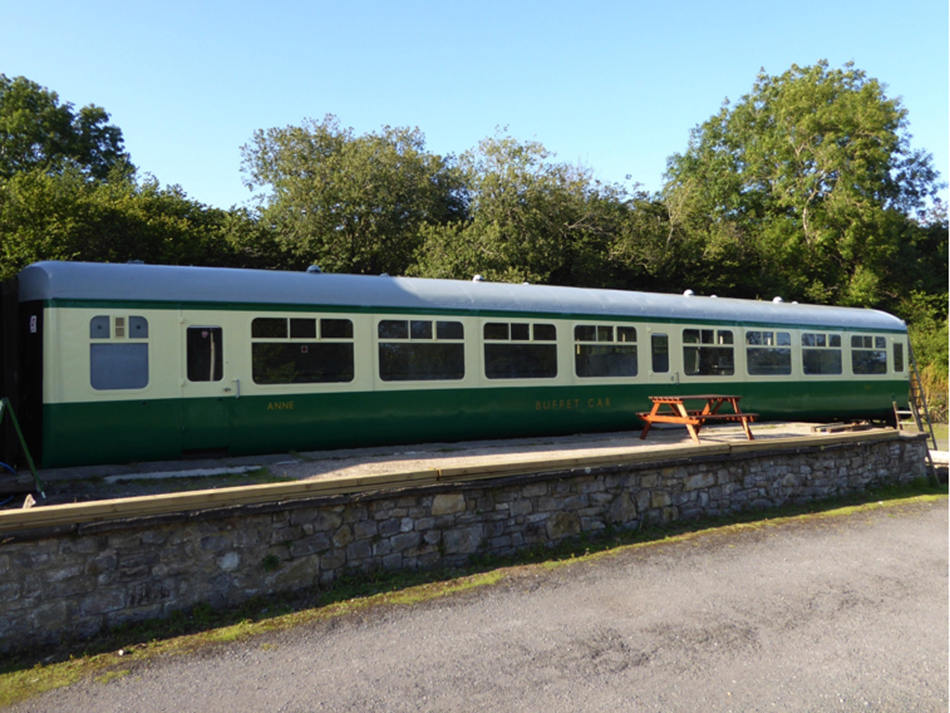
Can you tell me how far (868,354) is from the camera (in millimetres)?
15570

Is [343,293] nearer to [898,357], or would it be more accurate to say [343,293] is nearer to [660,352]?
[660,352]

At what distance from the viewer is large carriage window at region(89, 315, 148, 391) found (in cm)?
795

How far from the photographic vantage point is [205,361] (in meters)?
8.55

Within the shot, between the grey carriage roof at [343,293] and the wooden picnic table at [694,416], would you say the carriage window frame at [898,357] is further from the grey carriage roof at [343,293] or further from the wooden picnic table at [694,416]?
the wooden picnic table at [694,416]

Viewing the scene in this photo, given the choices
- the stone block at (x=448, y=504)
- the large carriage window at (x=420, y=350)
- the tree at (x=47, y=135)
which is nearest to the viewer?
the stone block at (x=448, y=504)

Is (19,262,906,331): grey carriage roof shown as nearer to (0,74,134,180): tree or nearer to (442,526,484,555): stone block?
(442,526,484,555): stone block

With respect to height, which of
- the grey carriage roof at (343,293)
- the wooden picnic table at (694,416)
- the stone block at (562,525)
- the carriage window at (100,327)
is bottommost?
the stone block at (562,525)

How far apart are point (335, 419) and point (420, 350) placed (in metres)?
1.56

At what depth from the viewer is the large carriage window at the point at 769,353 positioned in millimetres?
13508

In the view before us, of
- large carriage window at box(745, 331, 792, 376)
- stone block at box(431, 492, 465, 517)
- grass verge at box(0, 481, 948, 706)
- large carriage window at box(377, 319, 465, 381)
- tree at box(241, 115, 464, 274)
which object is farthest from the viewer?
tree at box(241, 115, 464, 274)

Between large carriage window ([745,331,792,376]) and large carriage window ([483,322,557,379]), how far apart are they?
4.69 meters

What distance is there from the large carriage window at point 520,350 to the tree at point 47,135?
78.6ft

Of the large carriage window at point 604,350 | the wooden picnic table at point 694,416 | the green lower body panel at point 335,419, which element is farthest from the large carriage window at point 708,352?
the wooden picnic table at point 694,416

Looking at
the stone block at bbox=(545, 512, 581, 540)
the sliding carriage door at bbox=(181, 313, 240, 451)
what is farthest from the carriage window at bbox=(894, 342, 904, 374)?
the sliding carriage door at bbox=(181, 313, 240, 451)
